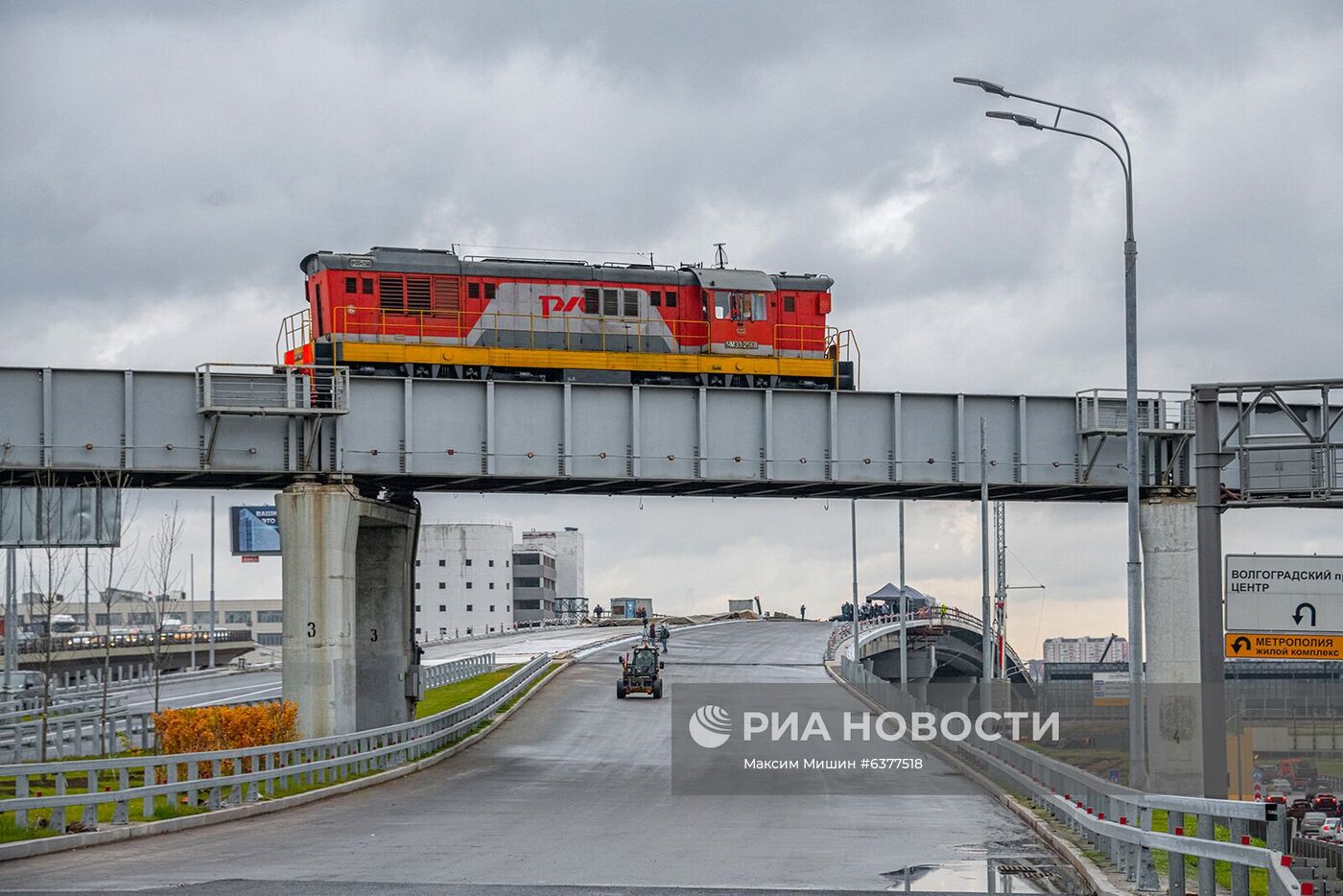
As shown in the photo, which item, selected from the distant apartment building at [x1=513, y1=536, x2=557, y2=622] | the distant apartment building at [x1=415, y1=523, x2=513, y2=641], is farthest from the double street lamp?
the distant apartment building at [x1=513, y1=536, x2=557, y2=622]

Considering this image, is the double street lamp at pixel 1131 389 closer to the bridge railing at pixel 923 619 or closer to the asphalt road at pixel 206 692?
the asphalt road at pixel 206 692

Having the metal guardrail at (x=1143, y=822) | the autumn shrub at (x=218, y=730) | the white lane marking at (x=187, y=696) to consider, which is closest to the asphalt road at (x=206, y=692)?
the white lane marking at (x=187, y=696)

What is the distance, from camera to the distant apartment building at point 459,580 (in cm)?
17525

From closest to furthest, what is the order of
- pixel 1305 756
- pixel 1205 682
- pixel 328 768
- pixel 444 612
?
pixel 1205 682
pixel 328 768
pixel 1305 756
pixel 444 612

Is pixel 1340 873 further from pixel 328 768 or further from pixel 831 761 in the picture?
pixel 831 761

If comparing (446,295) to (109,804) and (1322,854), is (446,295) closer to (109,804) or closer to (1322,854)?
(109,804)

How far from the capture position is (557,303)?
4797cm

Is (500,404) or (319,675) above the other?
(500,404)

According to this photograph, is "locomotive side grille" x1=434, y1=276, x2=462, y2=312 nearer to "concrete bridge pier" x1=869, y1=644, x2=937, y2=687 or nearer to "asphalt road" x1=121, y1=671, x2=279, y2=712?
"asphalt road" x1=121, y1=671, x2=279, y2=712

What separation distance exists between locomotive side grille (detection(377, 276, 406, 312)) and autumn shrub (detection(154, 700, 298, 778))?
49.2 feet

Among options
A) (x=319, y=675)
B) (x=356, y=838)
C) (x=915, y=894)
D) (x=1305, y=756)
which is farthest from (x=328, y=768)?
(x=1305, y=756)

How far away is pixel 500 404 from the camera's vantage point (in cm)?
4069

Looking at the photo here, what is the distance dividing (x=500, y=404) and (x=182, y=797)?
14.9m

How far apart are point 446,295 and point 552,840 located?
1041 inches
